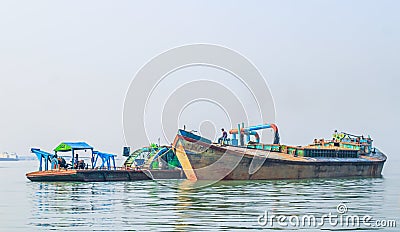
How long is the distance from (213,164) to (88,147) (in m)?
12.4

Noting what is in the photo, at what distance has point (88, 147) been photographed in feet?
191

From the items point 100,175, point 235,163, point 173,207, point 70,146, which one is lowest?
point 173,207

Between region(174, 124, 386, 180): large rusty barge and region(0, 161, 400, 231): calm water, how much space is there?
8.68m

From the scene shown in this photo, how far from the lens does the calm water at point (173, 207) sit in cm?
2600

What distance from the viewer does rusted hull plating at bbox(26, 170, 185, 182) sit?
54.3m

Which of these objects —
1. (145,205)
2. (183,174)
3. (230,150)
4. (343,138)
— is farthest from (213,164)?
(343,138)

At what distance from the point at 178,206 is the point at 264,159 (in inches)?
976

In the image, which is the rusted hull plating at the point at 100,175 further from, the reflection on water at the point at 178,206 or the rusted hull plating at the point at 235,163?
the reflection on water at the point at 178,206

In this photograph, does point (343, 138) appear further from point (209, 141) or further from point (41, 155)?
point (41, 155)

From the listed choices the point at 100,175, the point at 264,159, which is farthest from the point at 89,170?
the point at 264,159

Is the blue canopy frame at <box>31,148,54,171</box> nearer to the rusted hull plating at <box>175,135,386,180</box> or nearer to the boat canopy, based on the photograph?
the boat canopy

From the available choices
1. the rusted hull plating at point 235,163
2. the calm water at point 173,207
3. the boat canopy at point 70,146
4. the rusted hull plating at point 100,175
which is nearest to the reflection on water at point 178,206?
the calm water at point 173,207

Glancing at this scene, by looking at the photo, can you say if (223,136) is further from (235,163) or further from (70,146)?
(70,146)

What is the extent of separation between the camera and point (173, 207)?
32438mm
